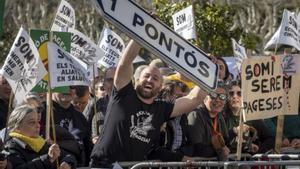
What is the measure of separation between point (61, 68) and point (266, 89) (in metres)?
2.04

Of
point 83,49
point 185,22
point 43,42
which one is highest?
point 185,22

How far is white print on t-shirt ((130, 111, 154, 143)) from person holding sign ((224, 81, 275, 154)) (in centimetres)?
243

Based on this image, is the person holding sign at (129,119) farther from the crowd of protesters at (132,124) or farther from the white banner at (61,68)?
the white banner at (61,68)

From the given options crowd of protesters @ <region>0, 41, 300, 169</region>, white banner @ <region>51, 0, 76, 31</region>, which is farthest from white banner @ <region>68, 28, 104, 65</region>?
crowd of protesters @ <region>0, 41, 300, 169</region>

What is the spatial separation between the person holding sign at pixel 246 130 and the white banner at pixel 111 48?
328 cm

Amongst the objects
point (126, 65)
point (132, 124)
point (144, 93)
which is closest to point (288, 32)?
point (144, 93)

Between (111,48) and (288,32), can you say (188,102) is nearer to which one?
(288,32)

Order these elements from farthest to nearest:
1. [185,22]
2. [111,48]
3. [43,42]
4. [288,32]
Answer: [111,48]
[185,22]
[288,32]
[43,42]

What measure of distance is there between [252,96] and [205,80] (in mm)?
2296

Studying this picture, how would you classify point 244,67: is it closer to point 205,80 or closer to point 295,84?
point 295,84

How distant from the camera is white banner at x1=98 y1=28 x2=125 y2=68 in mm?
15000

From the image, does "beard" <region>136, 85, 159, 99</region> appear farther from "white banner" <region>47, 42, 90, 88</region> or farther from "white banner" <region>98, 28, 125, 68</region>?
"white banner" <region>98, 28, 125, 68</region>

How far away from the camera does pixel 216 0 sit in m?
30.3

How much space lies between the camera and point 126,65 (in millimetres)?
8766
